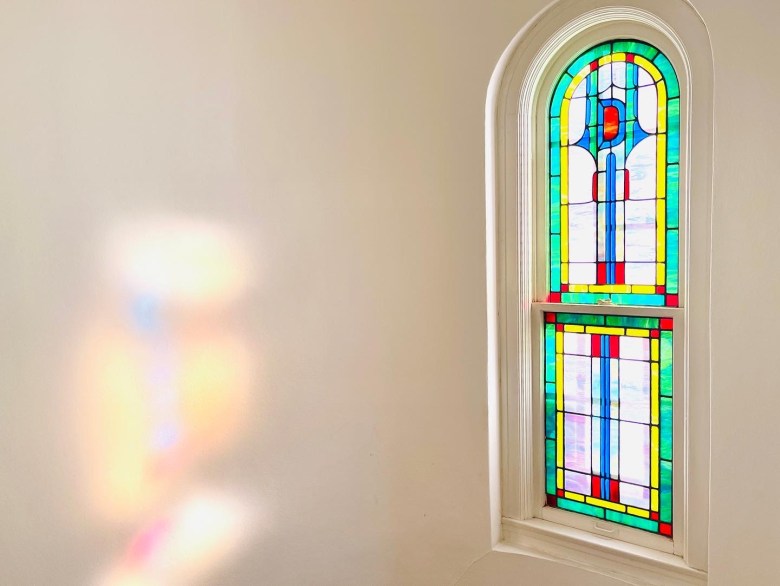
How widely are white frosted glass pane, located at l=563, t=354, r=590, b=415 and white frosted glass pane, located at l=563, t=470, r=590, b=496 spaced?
0.22 meters

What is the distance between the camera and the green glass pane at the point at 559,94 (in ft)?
7.56

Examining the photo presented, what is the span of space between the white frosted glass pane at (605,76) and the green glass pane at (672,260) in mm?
525

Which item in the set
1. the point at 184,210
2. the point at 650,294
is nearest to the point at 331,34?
the point at 184,210

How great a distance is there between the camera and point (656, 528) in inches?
86.9

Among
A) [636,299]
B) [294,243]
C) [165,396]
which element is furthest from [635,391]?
[165,396]

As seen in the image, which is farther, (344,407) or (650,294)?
(344,407)

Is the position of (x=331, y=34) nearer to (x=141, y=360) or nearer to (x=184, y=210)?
(x=184, y=210)

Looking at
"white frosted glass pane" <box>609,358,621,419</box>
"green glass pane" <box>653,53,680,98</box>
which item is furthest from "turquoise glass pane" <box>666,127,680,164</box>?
"white frosted glass pane" <box>609,358,621,419</box>

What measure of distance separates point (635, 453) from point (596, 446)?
0.43 feet

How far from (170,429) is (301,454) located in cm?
50

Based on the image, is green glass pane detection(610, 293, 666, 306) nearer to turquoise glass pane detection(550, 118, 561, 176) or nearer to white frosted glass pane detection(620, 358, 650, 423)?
white frosted glass pane detection(620, 358, 650, 423)

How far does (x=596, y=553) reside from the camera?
2.26 metres

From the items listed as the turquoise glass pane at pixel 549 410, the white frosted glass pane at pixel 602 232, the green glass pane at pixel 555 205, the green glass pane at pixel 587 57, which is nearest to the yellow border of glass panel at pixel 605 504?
the turquoise glass pane at pixel 549 410

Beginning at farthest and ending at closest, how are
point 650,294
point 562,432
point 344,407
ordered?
point 344,407 → point 562,432 → point 650,294
